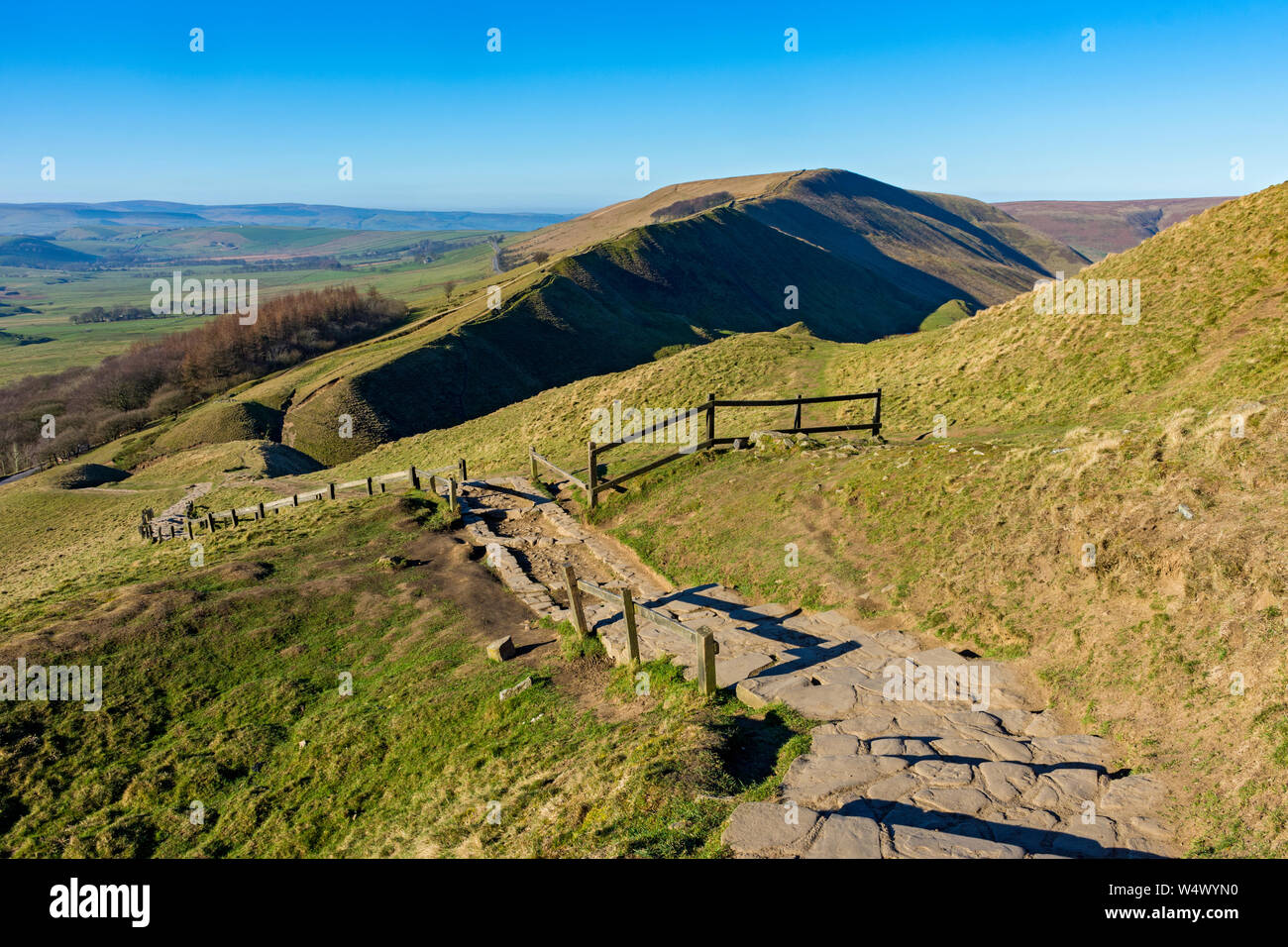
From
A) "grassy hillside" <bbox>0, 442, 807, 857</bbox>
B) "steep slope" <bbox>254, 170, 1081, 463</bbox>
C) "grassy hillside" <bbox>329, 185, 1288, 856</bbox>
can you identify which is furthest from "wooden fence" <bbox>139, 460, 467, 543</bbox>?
"steep slope" <bbox>254, 170, 1081, 463</bbox>

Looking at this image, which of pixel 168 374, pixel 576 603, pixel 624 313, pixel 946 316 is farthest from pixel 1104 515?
pixel 946 316

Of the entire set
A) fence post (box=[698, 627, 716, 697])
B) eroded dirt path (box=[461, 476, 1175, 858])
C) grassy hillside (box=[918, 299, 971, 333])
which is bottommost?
eroded dirt path (box=[461, 476, 1175, 858])

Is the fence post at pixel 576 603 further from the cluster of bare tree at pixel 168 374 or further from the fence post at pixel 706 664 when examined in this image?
the cluster of bare tree at pixel 168 374

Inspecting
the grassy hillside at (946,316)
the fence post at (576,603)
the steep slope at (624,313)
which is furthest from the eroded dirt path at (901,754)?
the grassy hillside at (946,316)

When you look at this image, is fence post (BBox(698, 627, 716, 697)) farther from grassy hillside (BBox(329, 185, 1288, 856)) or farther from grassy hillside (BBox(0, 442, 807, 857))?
grassy hillside (BBox(329, 185, 1288, 856))

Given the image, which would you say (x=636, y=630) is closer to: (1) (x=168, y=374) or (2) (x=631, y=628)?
(2) (x=631, y=628)
